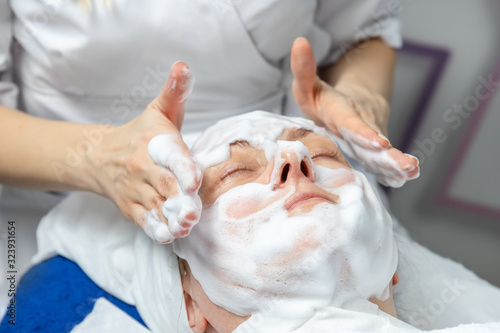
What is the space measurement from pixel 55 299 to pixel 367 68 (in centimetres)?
85

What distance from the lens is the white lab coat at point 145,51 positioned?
3.32 ft

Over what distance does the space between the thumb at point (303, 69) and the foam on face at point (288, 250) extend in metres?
0.21

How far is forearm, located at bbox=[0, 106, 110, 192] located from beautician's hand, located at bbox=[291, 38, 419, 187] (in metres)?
0.39

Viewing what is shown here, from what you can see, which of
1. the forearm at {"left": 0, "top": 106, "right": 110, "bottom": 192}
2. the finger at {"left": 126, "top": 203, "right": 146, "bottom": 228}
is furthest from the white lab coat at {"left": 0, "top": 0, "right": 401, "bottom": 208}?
the finger at {"left": 126, "top": 203, "right": 146, "bottom": 228}

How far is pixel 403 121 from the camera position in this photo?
1585 mm

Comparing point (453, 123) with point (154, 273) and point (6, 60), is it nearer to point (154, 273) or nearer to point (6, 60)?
point (154, 273)

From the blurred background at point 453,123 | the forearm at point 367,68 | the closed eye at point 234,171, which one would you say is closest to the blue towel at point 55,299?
the closed eye at point 234,171

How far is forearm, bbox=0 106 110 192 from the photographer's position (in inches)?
36.7

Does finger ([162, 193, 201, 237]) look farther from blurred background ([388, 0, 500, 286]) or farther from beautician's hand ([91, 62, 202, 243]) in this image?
blurred background ([388, 0, 500, 286])

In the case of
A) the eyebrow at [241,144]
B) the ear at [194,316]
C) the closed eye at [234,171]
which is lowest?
the ear at [194,316]

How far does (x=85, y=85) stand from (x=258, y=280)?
604 millimetres

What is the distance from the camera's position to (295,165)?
781 millimetres

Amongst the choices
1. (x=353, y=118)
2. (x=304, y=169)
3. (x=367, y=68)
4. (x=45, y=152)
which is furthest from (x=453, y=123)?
(x=45, y=152)

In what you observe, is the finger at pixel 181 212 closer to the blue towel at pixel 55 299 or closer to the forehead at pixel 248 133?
the forehead at pixel 248 133
